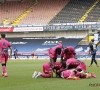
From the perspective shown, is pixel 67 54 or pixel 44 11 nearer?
pixel 67 54

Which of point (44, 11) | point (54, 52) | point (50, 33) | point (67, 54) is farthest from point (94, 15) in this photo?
point (67, 54)

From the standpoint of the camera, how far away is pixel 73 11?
51094 mm

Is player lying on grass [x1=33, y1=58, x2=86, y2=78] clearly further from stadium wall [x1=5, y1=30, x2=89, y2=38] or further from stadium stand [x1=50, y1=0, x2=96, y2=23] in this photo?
stadium stand [x1=50, y1=0, x2=96, y2=23]

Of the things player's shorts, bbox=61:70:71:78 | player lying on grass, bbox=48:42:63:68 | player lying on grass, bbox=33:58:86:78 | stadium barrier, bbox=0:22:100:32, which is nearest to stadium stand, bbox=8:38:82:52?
stadium barrier, bbox=0:22:100:32

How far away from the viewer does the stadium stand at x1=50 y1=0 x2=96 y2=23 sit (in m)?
49.4

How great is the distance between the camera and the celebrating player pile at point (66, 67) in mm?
11188

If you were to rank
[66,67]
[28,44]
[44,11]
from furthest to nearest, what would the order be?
[44,11], [28,44], [66,67]

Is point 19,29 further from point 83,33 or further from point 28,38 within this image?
point 83,33

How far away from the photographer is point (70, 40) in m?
49.0

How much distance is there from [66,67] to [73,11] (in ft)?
131

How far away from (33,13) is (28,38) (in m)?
4.16

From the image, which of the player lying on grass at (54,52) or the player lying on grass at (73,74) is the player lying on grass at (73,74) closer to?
the player lying on grass at (73,74)

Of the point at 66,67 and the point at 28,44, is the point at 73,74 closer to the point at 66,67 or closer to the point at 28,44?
the point at 66,67

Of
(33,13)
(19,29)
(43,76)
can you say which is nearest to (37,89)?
(43,76)
